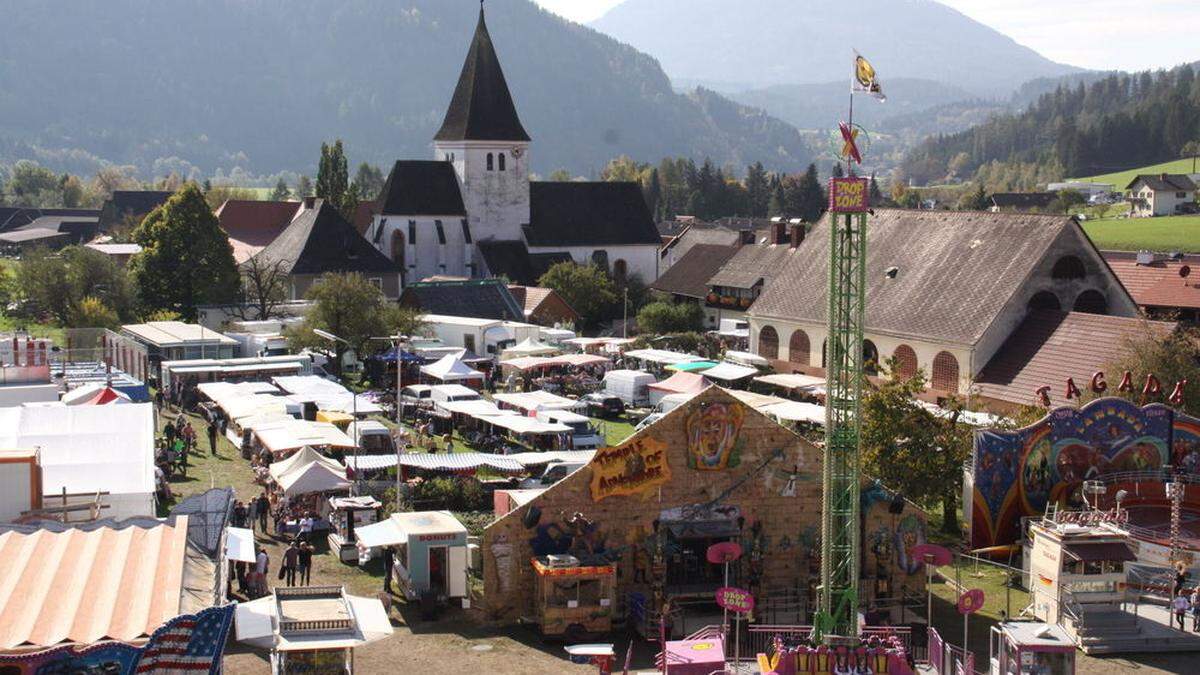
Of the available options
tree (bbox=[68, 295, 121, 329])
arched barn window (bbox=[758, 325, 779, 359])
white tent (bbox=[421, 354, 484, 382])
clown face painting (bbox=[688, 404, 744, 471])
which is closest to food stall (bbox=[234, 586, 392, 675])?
clown face painting (bbox=[688, 404, 744, 471])

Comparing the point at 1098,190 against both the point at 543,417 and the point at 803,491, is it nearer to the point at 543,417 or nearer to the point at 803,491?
the point at 543,417

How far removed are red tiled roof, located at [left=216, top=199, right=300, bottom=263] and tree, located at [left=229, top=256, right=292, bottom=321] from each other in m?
33.9

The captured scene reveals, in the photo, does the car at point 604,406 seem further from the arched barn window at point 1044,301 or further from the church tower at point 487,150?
the church tower at point 487,150

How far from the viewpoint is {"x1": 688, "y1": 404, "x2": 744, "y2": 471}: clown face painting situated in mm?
27328

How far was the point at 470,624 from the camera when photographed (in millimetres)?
26000

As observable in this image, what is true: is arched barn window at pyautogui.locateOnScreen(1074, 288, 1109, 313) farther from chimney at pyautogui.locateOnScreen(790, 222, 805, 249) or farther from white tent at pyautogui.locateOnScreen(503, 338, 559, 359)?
chimney at pyautogui.locateOnScreen(790, 222, 805, 249)

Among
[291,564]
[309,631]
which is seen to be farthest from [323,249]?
[309,631]

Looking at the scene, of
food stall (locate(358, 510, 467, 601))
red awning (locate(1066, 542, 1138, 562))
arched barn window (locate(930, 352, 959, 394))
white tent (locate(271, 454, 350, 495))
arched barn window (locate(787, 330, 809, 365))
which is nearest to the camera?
red awning (locate(1066, 542, 1138, 562))

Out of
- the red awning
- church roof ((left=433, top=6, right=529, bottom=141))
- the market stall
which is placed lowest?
the market stall

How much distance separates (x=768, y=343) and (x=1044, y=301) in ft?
42.2

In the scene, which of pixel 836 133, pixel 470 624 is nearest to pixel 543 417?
pixel 470 624

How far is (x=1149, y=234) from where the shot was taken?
361 feet

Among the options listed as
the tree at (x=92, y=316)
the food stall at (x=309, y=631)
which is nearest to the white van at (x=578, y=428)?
the food stall at (x=309, y=631)

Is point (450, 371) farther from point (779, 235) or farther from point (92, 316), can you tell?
point (779, 235)
